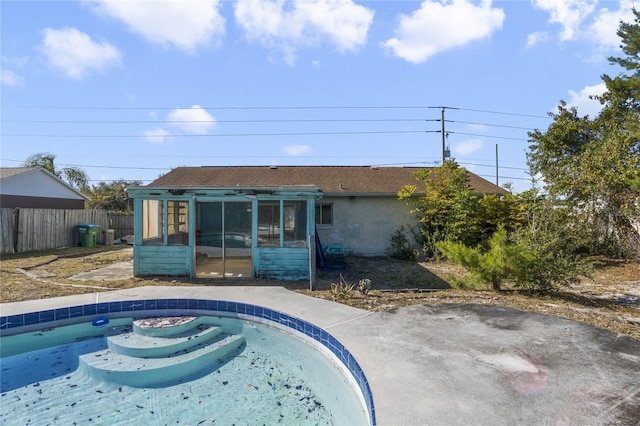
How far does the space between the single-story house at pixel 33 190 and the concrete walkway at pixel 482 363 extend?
53.1 ft

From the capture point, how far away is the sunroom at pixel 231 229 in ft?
29.7

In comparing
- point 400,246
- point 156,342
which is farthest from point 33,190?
point 400,246

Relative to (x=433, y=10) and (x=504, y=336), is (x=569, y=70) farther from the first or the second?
(x=504, y=336)

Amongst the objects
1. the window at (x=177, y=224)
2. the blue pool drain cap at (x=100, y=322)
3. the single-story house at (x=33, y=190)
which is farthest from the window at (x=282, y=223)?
the single-story house at (x=33, y=190)

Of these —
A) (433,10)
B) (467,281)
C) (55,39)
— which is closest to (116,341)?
(467,281)

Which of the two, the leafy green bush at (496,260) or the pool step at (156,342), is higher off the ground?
the leafy green bush at (496,260)

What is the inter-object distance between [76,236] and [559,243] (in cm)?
1959

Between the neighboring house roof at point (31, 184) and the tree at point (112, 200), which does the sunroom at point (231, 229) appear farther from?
the tree at point (112, 200)

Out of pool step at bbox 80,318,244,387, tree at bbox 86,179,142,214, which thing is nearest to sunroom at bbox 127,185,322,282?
pool step at bbox 80,318,244,387

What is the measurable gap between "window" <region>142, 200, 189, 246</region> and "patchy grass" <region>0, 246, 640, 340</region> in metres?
1.06

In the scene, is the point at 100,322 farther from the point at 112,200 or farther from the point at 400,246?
the point at 112,200

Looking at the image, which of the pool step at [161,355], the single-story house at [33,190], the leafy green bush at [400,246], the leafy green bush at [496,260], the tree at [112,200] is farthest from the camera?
the tree at [112,200]

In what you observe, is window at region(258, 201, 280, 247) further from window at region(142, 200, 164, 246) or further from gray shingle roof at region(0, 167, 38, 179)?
gray shingle roof at region(0, 167, 38, 179)

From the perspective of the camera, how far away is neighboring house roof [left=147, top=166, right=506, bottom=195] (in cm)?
1463
